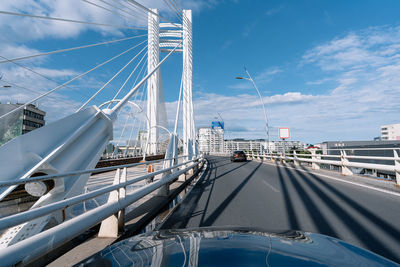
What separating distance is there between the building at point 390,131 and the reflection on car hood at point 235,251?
15746 cm

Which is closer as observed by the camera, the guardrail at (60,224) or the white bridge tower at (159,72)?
the guardrail at (60,224)

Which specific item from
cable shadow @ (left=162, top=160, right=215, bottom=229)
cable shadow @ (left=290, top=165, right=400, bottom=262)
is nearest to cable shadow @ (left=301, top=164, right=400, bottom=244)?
cable shadow @ (left=290, top=165, right=400, bottom=262)

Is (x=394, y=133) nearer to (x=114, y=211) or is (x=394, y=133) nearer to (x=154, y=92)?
(x=154, y=92)

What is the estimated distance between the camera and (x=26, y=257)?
6.55ft

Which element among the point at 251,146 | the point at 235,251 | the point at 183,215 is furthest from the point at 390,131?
the point at 235,251

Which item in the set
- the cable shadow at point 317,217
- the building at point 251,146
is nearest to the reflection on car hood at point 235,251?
the cable shadow at point 317,217

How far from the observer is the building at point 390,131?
124950 millimetres

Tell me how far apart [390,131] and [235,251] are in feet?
563

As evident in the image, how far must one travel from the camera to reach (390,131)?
Answer: 133m

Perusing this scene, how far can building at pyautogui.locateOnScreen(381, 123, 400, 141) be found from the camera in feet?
410

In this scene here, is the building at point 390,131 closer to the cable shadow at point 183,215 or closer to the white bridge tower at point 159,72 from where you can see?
the white bridge tower at point 159,72

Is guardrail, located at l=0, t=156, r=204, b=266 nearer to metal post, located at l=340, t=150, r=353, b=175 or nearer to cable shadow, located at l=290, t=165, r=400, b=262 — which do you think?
cable shadow, located at l=290, t=165, r=400, b=262

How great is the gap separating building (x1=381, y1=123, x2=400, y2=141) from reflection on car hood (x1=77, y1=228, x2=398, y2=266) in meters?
157

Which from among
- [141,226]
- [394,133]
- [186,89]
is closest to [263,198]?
[141,226]
